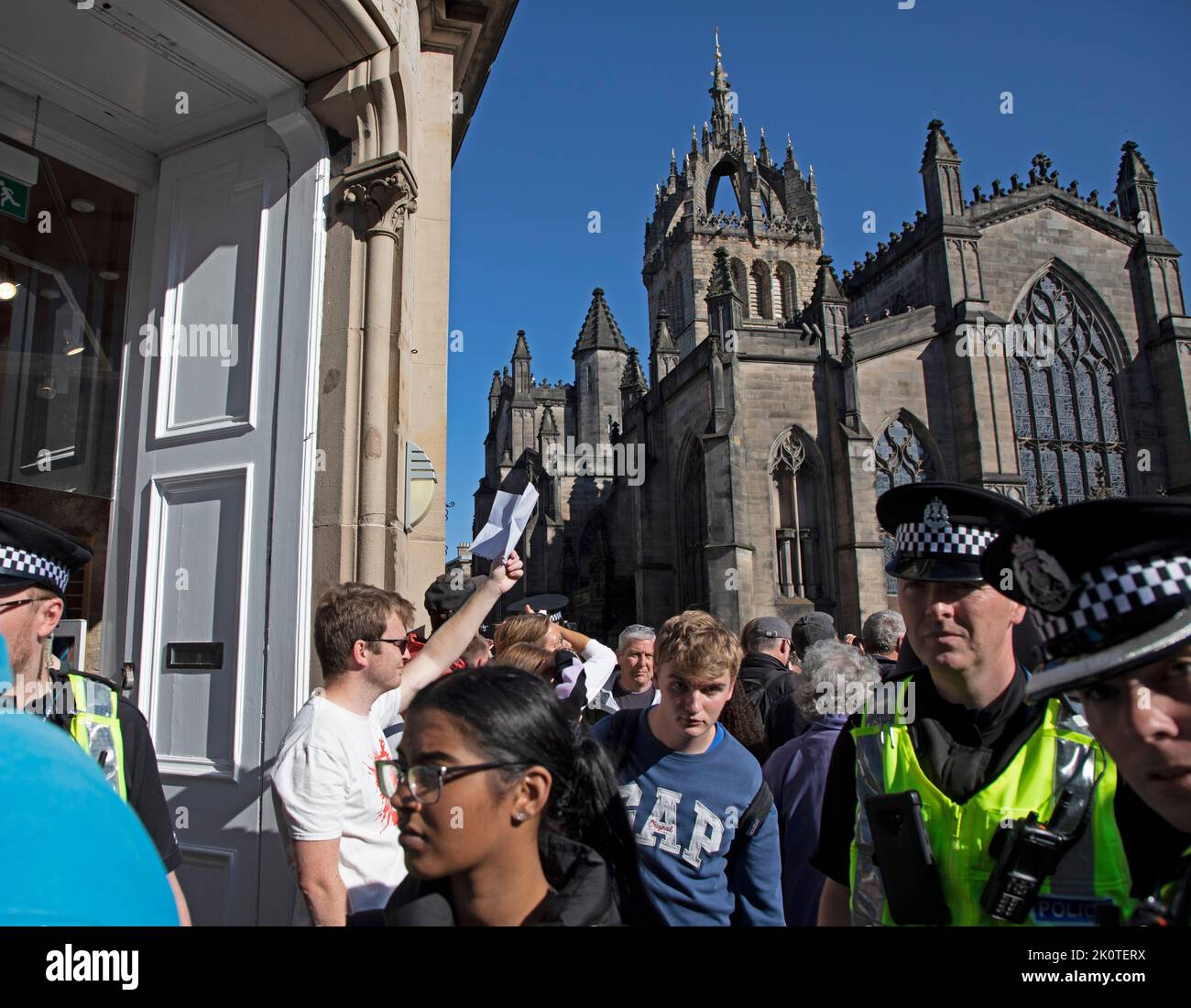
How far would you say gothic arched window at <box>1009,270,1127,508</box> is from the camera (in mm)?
25172

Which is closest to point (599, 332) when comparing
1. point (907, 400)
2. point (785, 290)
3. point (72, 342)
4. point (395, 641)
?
point (785, 290)

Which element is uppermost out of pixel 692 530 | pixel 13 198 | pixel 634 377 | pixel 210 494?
pixel 634 377

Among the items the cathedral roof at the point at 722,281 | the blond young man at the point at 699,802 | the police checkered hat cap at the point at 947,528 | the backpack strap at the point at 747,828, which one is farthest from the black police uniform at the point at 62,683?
the cathedral roof at the point at 722,281

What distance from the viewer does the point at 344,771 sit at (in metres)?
2.57

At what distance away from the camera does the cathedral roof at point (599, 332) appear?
43.2 meters

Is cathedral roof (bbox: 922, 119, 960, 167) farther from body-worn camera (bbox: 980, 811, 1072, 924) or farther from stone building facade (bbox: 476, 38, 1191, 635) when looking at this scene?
body-worn camera (bbox: 980, 811, 1072, 924)

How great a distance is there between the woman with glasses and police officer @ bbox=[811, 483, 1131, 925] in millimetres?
685

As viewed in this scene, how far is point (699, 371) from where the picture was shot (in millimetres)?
25312

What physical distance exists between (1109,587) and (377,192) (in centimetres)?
393

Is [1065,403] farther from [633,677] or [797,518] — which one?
[633,677]

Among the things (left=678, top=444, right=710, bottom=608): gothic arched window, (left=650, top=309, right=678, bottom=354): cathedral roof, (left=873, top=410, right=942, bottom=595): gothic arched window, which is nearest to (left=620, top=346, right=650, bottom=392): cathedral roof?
(left=650, top=309, right=678, bottom=354): cathedral roof

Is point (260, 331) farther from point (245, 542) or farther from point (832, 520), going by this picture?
point (832, 520)
